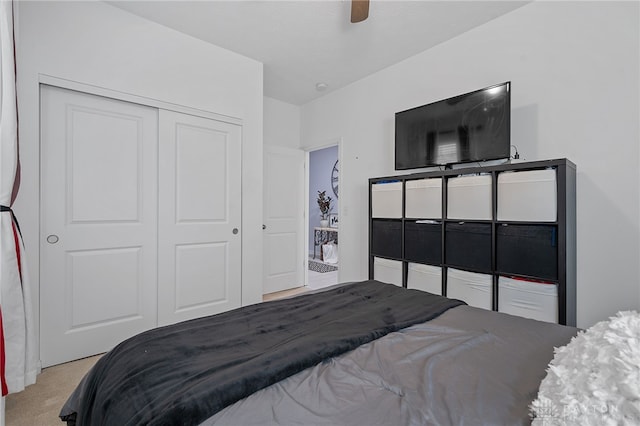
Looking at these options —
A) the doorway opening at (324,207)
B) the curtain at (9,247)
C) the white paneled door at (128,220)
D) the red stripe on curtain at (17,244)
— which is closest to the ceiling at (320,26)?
the white paneled door at (128,220)

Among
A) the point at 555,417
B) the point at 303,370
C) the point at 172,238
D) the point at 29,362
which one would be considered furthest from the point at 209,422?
the point at 172,238

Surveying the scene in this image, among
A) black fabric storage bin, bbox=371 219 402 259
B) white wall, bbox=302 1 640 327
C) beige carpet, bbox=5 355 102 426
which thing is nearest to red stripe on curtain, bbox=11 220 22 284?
beige carpet, bbox=5 355 102 426

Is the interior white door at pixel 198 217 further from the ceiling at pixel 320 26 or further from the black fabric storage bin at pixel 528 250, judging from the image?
the black fabric storage bin at pixel 528 250

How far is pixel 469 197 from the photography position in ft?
7.80

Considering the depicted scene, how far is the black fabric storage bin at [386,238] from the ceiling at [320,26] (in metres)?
1.77

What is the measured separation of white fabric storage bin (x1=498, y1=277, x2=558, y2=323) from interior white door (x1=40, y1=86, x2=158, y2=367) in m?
2.88

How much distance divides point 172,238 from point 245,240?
75cm

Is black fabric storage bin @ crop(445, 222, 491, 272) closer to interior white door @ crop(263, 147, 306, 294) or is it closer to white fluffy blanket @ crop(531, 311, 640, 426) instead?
white fluffy blanket @ crop(531, 311, 640, 426)

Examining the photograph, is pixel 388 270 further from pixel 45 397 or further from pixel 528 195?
pixel 45 397

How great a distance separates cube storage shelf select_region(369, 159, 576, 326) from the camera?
6.39 ft

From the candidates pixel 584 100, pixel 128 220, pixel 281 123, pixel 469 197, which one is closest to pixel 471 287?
pixel 469 197

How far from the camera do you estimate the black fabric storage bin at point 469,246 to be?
2.27 m

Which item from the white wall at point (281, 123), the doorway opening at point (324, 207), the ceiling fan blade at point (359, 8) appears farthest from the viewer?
the doorway opening at point (324, 207)

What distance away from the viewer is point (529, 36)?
2414 millimetres
